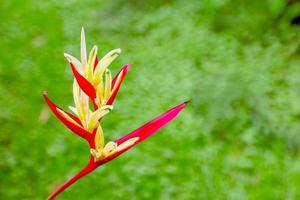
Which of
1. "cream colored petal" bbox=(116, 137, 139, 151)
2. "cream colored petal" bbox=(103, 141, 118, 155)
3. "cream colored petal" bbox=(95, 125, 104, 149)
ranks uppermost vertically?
"cream colored petal" bbox=(95, 125, 104, 149)

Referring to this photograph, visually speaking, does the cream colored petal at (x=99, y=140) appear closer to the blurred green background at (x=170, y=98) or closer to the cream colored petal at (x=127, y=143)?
the cream colored petal at (x=127, y=143)

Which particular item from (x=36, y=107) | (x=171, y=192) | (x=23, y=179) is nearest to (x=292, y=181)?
(x=171, y=192)

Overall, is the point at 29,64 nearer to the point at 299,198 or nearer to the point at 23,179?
the point at 23,179

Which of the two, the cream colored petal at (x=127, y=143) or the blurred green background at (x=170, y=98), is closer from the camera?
the cream colored petal at (x=127, y=143)

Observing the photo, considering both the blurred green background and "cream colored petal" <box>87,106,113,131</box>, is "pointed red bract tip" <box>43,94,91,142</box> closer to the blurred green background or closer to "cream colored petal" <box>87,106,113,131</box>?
"cream colored petal" <box>87,106,113,131</box>

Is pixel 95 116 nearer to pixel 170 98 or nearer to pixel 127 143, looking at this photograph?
pixel 127 143

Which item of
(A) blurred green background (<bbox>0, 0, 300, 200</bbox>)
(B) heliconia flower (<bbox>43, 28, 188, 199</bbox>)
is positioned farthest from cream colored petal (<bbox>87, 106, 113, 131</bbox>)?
(A) blurred green background (<bbox>0, 0, 300, 200</bbox>)

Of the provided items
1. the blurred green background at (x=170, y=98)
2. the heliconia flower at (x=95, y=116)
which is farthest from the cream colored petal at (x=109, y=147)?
the blurred green background at (x=170, y=98)

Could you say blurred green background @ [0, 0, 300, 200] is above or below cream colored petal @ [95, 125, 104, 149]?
above
